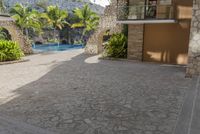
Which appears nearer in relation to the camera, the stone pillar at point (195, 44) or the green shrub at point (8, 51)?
the stone pillar at point (195, 44)

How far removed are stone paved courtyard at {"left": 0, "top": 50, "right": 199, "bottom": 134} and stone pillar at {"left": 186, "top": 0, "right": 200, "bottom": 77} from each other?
0.64m

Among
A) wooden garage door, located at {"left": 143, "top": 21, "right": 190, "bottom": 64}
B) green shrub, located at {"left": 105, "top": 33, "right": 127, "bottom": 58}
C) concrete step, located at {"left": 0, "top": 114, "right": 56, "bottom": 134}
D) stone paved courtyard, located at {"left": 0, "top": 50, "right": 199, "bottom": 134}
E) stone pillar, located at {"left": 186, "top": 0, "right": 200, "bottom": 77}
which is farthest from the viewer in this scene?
green shrub, located at {"left": 105, "top": 33, "right": 127, "bottom": 58}

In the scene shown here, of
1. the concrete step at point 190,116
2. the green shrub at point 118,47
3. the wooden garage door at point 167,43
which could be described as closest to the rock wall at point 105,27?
the green shrub at point 118,47

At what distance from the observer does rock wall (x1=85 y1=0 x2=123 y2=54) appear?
20172mm

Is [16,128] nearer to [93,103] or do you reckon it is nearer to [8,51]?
[93,103]

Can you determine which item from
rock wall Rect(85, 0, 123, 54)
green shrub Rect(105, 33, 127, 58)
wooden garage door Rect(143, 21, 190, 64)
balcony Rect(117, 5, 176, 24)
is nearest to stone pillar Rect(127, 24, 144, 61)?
wooden garage door Rect(143, 21, 190, 64)

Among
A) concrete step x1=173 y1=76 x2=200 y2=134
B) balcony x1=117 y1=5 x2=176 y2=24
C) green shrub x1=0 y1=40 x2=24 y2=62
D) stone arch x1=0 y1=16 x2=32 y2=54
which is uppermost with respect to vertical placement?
balcony x1=117 y1=5 x2=176 y2=24

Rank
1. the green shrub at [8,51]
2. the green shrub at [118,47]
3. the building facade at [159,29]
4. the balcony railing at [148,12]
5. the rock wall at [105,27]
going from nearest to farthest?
the building facade at [159,29], the balcony railing at [148,12], the green shrub at [8,51], the green shrub at [118,47], the rock wall at [105,27]

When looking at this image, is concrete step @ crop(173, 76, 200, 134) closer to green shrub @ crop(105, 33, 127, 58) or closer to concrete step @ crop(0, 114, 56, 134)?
concrete step @ crop(0, 114, 56, 134)

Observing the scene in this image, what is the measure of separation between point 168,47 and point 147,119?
10.5 meters

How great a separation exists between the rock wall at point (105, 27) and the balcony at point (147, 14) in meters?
2.91

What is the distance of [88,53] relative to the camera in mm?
21938

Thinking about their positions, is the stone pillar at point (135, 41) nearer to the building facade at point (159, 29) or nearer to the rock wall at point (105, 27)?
the building facade at point (159, 29)

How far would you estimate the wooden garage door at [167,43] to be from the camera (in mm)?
14689
